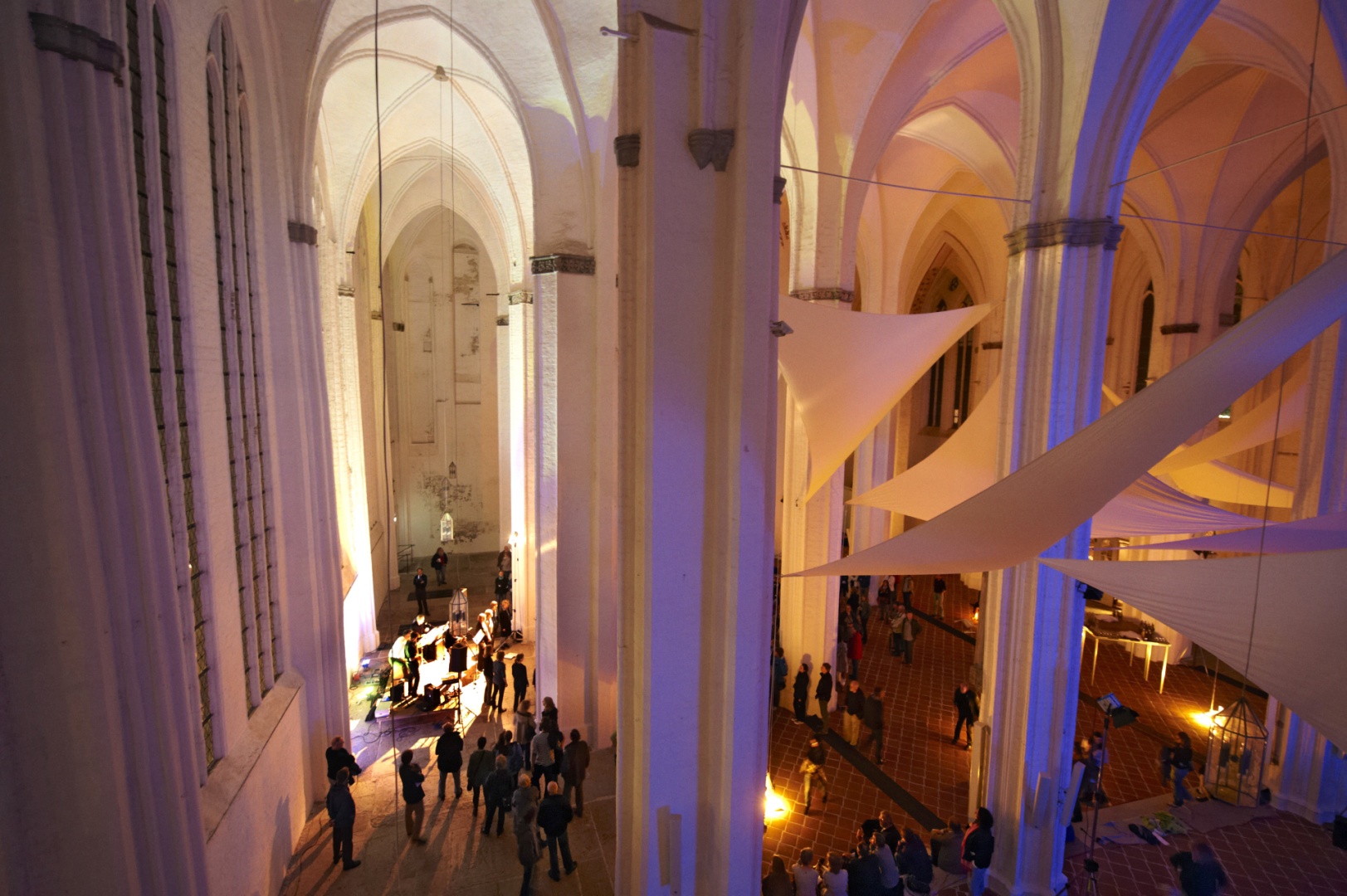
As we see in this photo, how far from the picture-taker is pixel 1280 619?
11.6ft

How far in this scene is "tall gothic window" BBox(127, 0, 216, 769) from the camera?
4.48 metres

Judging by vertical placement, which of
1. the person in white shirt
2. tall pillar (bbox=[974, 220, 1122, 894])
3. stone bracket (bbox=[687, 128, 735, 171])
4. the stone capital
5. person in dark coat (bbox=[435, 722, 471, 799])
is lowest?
person in dark coat (bbox=[435, 722, 471, 799])

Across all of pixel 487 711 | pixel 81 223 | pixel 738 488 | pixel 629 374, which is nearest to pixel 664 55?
pixel 629 374

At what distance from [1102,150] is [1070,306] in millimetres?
1544

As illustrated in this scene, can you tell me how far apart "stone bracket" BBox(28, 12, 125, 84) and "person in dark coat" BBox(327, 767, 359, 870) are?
6059 millimetres

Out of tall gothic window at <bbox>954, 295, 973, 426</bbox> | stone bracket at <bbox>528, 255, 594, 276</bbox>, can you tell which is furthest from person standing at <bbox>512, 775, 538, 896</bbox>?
tall gothic window at <bbox>954, 295, 973, 426</bbox>

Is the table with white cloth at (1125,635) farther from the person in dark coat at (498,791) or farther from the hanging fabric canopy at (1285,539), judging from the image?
the person in dark coat at (498,791)

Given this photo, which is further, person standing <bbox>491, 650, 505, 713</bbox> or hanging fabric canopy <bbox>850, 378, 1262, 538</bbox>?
person standing <bbox>491, 650, 505, 713</bbox>

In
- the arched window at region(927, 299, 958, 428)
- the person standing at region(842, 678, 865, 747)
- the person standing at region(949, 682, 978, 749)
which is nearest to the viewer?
the person standing at region(949, 682, 978, 749)

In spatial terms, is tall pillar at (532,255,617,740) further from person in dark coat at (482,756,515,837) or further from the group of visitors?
the group of visitors

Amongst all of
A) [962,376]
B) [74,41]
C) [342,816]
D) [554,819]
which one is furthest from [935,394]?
[74,41]

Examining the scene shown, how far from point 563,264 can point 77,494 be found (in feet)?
23.3

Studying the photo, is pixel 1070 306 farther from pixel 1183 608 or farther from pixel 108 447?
pixel 108 447

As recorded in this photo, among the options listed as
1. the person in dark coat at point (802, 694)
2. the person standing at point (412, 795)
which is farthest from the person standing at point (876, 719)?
the person standing at point (412, 795)
